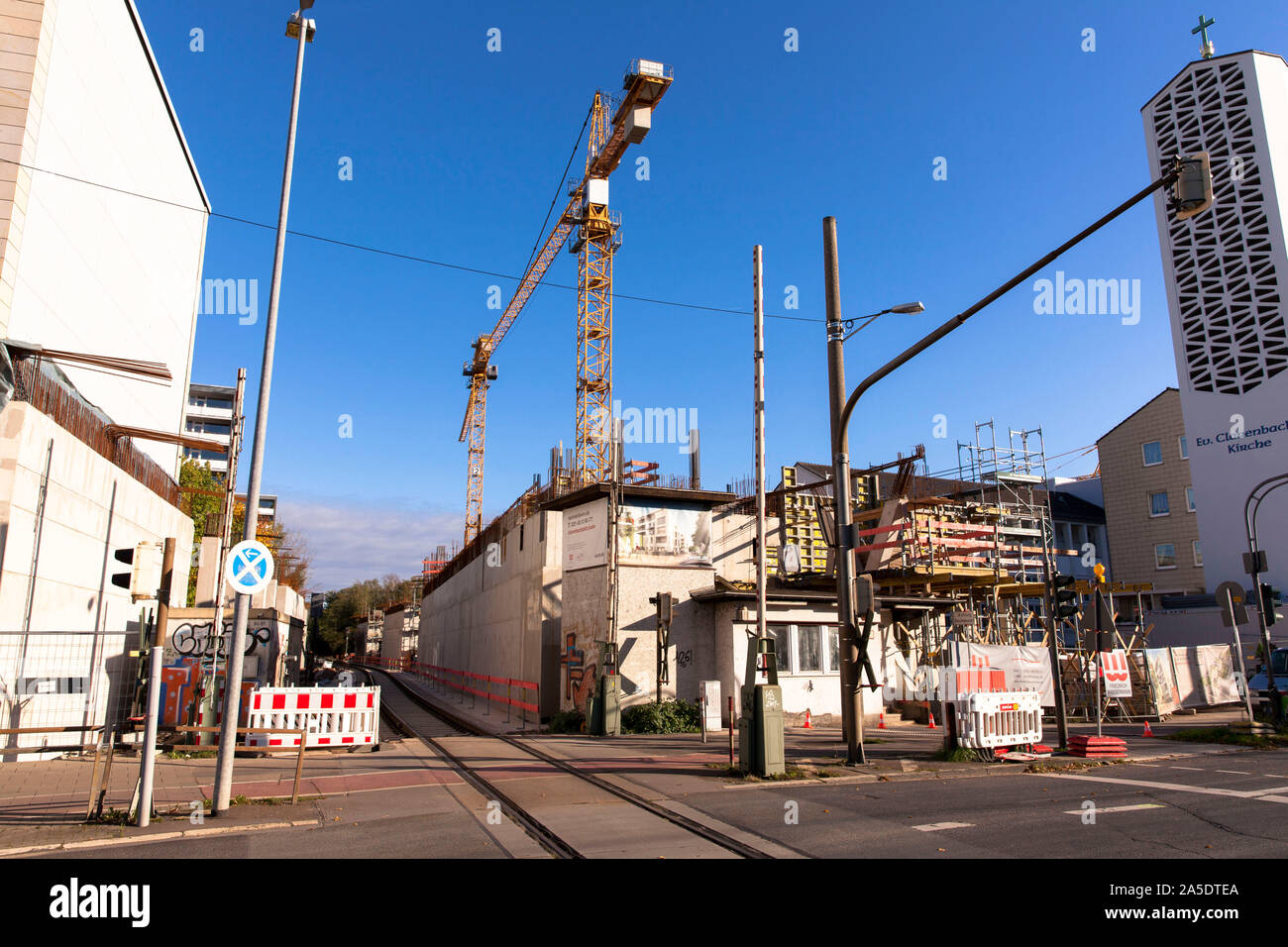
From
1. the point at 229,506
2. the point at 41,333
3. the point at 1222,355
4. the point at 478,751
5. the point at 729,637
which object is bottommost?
the point at 478,751

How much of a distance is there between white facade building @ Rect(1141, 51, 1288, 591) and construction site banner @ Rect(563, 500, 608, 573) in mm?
33028

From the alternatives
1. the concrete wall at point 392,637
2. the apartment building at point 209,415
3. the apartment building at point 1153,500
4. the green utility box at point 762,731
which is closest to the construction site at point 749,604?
the green utility box at point 762,731

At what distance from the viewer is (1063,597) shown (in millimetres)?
16266

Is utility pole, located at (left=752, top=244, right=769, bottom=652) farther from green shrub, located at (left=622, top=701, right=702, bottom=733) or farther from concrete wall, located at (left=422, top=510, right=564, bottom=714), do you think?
concrete wall, located at (left=422, top=510, right=564, bottom=714)

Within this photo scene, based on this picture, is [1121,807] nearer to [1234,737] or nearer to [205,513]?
[1234,737]

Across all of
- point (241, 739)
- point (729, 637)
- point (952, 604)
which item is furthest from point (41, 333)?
point (952, 604)

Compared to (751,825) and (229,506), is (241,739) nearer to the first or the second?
(229,506)

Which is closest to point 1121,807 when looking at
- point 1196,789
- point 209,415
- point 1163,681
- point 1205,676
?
point 1196,789

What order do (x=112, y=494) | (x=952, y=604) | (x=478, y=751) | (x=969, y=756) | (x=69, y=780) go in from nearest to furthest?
(x=69, y=780), (x=969, y=756), (x=478, y=751), (x=112, y=494), (x=952, y=604)

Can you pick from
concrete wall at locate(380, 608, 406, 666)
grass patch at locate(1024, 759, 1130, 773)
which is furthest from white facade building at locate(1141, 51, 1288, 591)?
concrete wall at locate(380, 608, 406, 666)

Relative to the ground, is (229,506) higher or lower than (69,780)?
higher

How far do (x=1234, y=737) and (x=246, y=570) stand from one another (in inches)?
814

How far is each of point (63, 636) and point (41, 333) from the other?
9.76m

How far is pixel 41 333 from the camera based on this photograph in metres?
22.1
